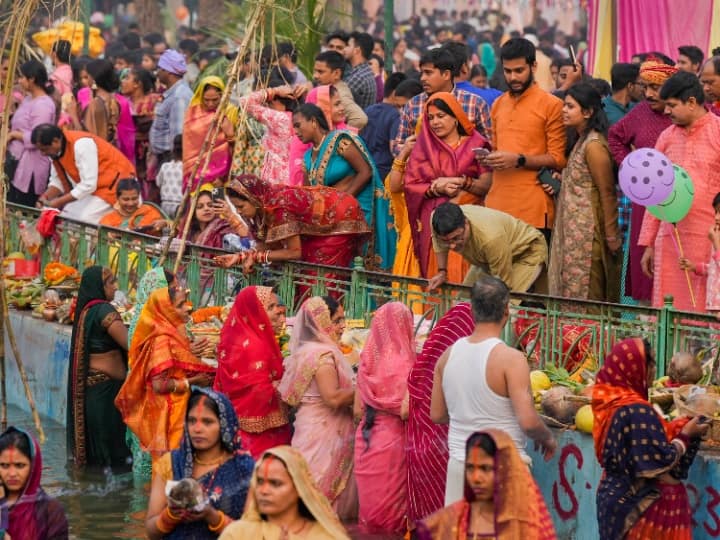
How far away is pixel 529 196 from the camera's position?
10883 mm

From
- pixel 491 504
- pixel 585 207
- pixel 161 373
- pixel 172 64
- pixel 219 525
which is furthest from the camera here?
pixel 172 64

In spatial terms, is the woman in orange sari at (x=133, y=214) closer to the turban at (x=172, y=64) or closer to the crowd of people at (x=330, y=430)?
the turban at (x=172, y=64)

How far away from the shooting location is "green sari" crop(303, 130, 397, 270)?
12.0 meters

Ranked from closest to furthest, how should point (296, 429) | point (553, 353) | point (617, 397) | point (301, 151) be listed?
point (617, 397) < point (553, 353) < point (296, 429) < point (301, 151)

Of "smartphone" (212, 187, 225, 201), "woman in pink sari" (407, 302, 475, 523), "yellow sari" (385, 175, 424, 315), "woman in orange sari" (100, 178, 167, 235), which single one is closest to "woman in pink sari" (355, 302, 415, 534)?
"woman in pink sari" (407, 302, 475, 523)

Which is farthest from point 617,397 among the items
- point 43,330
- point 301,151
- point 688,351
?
point 43,330

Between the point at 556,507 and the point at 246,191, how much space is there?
11.3 ft

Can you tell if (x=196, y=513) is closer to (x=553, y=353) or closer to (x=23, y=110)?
(x=553, y=353)

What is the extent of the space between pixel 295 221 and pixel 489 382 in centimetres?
403

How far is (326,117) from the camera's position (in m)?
12.9

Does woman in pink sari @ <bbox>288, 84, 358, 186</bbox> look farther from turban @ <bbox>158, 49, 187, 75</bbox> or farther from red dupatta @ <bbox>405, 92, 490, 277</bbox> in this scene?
turban @ <bbox>158, 49, 187, 75</bbox>

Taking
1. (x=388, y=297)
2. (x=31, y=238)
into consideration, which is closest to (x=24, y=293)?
(x=31, y=238)

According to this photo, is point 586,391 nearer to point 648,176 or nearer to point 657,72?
point 648,176

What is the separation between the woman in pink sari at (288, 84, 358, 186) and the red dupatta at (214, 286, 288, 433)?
10.3 feet
